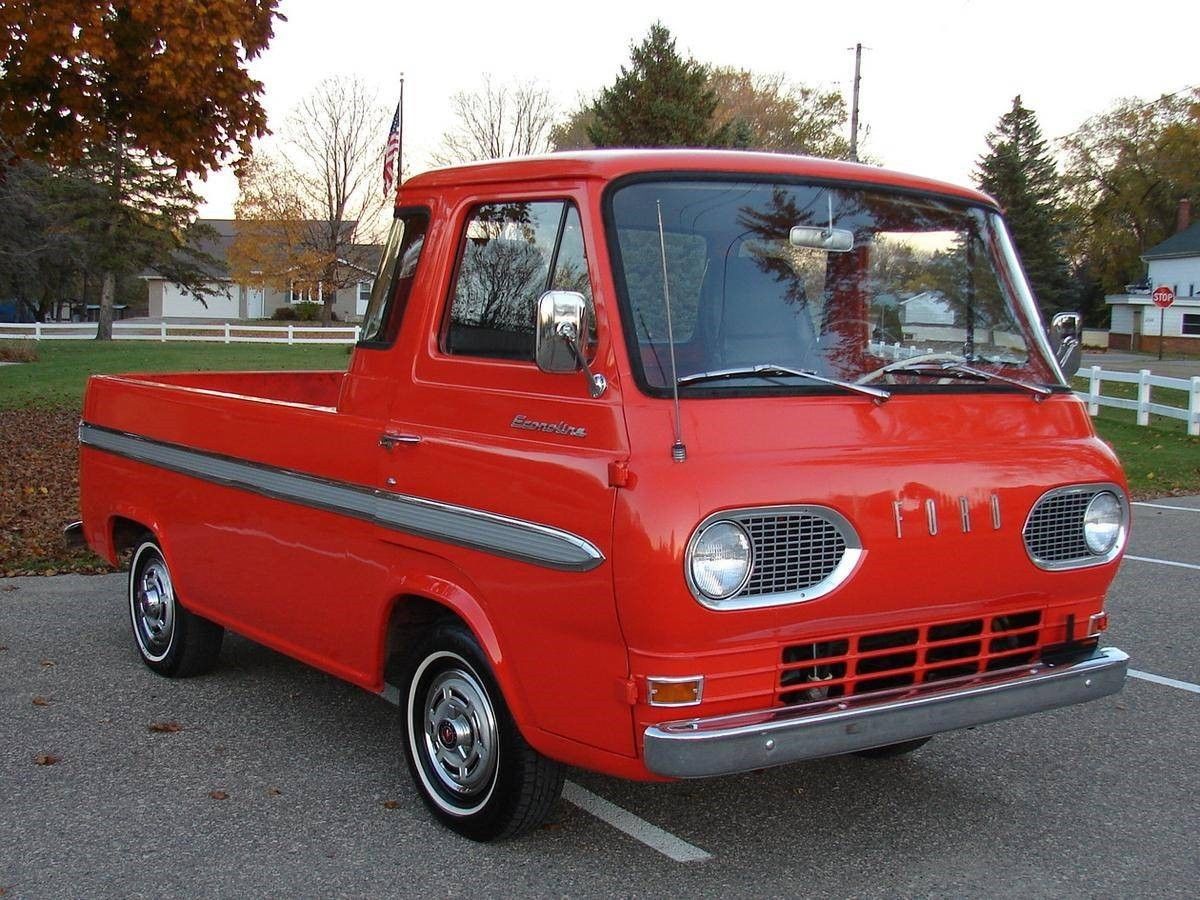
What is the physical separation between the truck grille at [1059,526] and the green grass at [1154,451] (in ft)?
35.7

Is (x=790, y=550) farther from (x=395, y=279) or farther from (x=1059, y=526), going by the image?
(x=395, y=279)

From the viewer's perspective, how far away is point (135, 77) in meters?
13.0

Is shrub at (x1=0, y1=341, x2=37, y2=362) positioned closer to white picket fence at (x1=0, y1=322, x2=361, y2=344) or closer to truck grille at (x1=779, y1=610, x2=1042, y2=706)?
white picket fence at (x1=0, y1=322, x2=361, y2=344)

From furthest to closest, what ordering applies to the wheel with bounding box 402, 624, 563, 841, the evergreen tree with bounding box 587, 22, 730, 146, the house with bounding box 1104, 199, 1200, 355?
the house with bounding box 1104, 199, 1200, 355 < the evergreen tree with bounding box 587, 22, 730, 146 < the wheel with bounding box 402, 624, 563, 841

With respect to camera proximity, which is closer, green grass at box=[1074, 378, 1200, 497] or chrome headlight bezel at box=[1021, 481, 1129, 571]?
chrome headlight bezel at box=[1021, 481, 1129, 571]

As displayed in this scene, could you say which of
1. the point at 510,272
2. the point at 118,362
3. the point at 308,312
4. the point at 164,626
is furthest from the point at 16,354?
the point at 510,272

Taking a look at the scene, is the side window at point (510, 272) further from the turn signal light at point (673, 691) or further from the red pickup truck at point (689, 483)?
the turn signal light at point (673, 691)

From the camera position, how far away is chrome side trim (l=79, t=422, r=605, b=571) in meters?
3.94

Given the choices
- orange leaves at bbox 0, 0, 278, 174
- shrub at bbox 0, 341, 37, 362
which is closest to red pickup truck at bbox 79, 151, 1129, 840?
orange leaves at bbox 0, 0, 278, 174

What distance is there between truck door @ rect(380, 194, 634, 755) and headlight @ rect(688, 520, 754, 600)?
0.26m

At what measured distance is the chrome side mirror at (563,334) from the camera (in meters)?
3.81

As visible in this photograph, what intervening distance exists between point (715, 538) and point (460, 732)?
1.36 metres

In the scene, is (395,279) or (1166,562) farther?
(1166,562)

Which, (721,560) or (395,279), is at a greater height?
(395,279)
